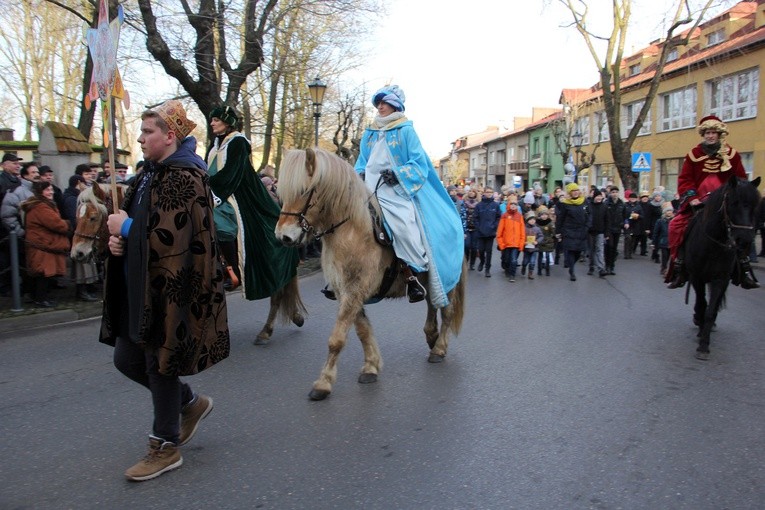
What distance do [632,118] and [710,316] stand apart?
33.7 m

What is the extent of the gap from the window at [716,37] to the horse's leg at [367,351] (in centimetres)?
3182

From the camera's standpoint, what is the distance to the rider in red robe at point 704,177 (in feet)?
22.2

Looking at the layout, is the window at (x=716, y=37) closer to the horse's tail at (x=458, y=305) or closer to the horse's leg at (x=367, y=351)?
the horse's tail at (x=458, y=305)

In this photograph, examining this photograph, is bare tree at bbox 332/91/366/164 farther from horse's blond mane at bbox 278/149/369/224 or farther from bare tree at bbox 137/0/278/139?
horse's blond mane at bbox 278/149/369/224

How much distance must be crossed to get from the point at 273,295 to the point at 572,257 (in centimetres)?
799

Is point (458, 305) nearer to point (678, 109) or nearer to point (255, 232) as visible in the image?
point (255, 232)

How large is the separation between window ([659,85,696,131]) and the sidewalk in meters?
29.3

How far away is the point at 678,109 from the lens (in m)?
31.2

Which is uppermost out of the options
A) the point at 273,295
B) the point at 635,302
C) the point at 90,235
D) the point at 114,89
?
the point at 114,89

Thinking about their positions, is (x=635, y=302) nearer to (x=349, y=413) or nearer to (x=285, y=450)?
(x=349, y=413)

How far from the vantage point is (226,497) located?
126 inches

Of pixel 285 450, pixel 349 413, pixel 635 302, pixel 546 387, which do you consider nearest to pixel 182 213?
pixel 285 450

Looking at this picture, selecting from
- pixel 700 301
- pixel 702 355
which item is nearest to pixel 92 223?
pixel 702 355

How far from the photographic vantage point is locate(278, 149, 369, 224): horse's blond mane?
4371mm
